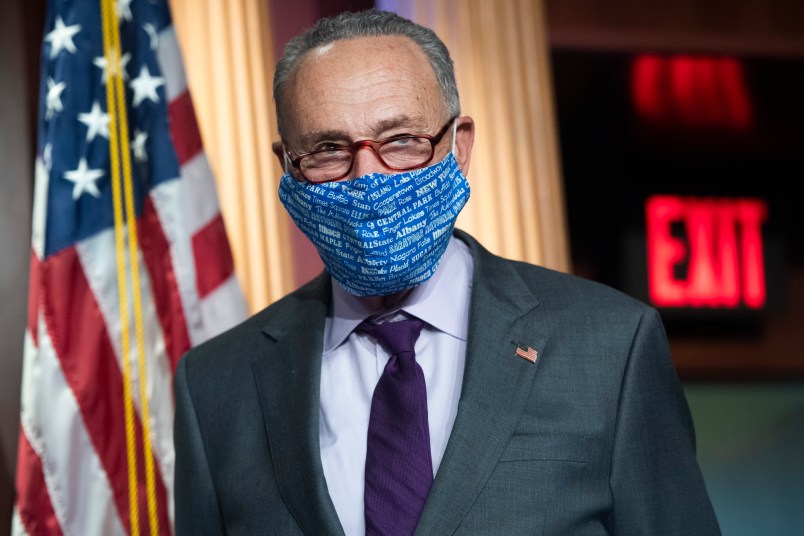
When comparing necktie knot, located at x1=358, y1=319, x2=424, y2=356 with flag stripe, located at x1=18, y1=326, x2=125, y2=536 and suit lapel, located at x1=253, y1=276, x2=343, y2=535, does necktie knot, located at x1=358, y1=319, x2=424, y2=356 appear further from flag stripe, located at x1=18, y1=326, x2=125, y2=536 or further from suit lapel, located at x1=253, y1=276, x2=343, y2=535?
flag stripe, located at x1=18, y1=326, x2=125, y2=536

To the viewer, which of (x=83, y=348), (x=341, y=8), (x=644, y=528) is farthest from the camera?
(x=341, y=8)

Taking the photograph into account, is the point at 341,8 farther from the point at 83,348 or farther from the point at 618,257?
the point at 618,257

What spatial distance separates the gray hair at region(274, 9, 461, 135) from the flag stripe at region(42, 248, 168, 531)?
1.20m

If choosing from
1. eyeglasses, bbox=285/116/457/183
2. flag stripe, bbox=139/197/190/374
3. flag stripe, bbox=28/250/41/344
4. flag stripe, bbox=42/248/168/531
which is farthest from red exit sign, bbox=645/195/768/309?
eyeglasses, bbox=285/116/457/183

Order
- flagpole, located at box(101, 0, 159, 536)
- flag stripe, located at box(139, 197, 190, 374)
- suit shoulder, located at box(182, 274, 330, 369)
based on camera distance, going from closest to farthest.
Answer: suit shoulder, located at box(182, 274, 330, 369) < flagpole, located at box(101, 0, 159, 536) < flag stripe, located at box(139, 197, 190, 374)

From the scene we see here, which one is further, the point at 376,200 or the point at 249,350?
the point at 249,350

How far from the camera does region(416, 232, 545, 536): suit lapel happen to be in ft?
5.08

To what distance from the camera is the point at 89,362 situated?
2812 mm

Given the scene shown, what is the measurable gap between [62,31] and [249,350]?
1.39m


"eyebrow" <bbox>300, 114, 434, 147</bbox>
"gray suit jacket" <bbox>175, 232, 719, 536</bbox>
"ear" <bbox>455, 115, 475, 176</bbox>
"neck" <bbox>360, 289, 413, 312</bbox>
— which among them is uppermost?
"eyebrow" <bbox>300, 114, 434, 147</bbox>

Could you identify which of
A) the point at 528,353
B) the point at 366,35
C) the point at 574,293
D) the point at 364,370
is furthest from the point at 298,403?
the point at 366,35

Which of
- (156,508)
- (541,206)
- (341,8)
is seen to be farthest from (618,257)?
(156,508)

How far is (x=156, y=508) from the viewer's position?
2811mm

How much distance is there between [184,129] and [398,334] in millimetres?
1489
